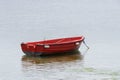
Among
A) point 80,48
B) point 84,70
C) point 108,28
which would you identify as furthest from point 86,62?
point 108,28

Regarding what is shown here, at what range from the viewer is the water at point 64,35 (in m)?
29.3

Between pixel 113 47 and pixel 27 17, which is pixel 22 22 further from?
pixel 113 47

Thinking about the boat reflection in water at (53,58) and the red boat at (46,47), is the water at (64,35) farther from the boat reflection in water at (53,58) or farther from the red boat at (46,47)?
the red boat at (46,47)

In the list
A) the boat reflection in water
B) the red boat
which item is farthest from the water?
the red boat

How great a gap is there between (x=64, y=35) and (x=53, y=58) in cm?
1343

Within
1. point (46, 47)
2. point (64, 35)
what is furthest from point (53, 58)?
point (64, 35)

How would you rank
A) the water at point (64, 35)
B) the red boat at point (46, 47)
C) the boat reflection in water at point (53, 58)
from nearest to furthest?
the water at point (64, 35)
the boat reflection in water at point (53, 58)
the red boat at point (46, 47)

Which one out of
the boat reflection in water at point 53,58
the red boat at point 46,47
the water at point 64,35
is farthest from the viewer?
the red boat at point 46,47

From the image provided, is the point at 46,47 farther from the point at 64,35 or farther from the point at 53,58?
the point at 64,35

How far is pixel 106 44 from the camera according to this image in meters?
39.2

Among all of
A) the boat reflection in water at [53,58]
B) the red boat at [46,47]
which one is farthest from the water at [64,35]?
the red boat at [46,47]

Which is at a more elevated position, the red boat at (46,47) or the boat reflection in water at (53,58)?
the red boat at (46,47)

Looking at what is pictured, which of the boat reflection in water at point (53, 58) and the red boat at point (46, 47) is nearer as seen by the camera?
the boat reflection in water at point (53, 58)

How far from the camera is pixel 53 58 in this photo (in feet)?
111
